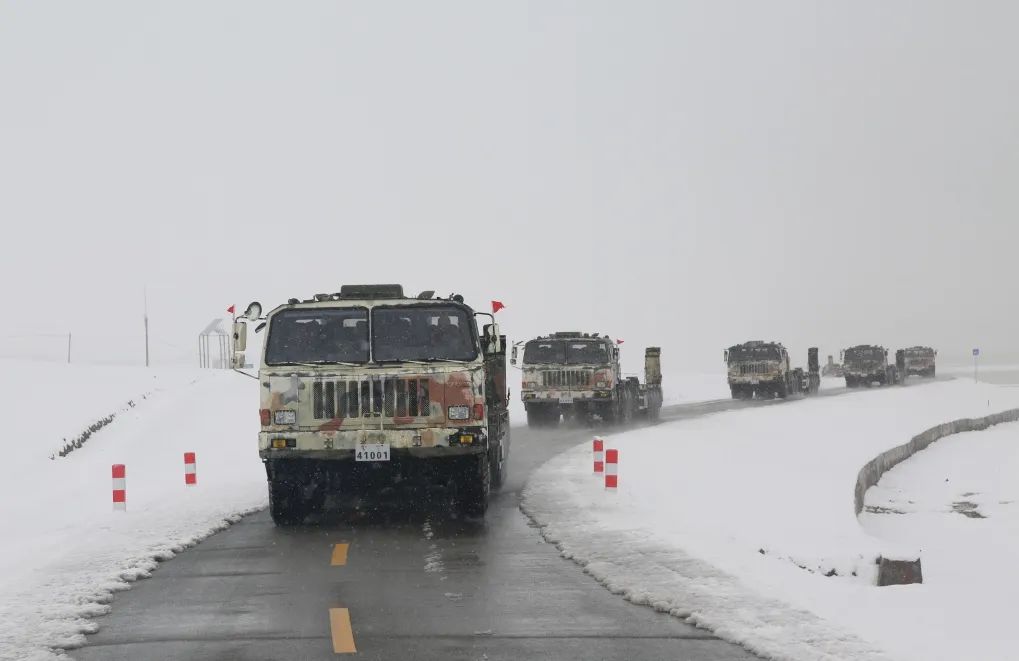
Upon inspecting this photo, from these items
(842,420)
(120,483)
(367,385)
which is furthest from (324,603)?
(842,420)

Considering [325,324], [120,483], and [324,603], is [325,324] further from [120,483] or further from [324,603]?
[324,603]

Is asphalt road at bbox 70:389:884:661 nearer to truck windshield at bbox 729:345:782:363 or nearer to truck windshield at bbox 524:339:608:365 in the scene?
truck windshield at bbox 524:339:608:365

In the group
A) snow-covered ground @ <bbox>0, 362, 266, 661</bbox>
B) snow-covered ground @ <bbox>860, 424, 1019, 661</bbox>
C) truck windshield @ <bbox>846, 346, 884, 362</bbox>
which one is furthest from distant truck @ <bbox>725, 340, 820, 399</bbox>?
snow-covered ground @ <bbox>0, 362, 266, 661</bbox>

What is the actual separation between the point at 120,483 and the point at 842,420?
2913cm

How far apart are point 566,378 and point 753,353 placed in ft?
68.9

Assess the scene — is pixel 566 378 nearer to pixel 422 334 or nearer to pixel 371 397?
pixel 422 334

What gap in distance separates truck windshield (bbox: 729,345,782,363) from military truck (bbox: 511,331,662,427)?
18.9m

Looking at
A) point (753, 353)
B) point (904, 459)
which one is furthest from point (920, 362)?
point (904, 459)

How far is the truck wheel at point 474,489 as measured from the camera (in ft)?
44.0

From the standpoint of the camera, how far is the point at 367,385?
12984mm

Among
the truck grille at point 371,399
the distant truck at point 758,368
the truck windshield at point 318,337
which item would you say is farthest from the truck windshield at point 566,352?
the truck grille at point 371,399

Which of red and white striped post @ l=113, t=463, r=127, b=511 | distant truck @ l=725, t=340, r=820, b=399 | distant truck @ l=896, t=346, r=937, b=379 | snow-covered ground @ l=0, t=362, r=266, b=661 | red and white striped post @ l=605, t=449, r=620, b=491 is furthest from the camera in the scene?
distant truck @ l=896, t=346, r=937, b=379

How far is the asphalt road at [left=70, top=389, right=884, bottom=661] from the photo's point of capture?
711 centimetres

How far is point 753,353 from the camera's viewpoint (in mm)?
53094
